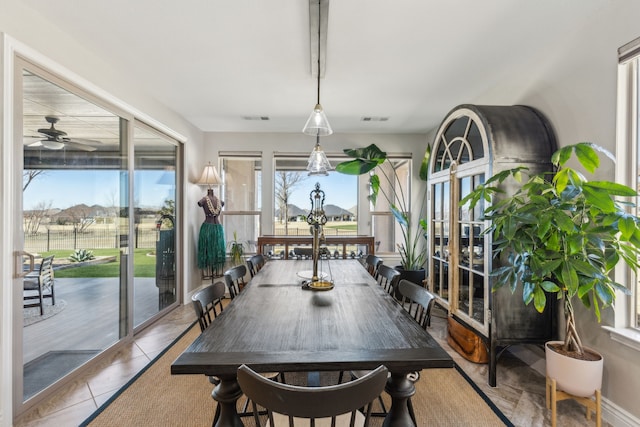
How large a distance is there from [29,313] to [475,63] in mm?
3920

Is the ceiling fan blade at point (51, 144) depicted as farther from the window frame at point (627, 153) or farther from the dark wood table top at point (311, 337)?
the window frame at point (627, 153)

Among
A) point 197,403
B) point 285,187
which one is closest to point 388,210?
point 285,187

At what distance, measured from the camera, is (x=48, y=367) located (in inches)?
87.0

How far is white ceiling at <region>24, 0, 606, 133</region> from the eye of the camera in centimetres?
193

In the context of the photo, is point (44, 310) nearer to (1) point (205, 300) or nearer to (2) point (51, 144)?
(2) point (51, 144)

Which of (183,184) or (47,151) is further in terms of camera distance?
(183,184)

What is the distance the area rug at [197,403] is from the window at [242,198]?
2649 mm

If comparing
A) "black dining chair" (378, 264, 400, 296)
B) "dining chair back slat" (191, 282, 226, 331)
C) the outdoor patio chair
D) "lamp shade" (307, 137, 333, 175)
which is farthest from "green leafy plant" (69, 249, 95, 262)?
"black dining chair" (378, 264, 400, 296)

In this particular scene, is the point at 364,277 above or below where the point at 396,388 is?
above

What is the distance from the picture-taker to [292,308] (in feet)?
5.84

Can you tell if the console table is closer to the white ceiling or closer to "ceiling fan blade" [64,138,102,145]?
the white ceiling

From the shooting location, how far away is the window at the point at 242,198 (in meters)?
5.00

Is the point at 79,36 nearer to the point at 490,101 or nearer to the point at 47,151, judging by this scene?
the point at 47,151

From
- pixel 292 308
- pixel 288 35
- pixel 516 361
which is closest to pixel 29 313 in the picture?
pixel 292 308
